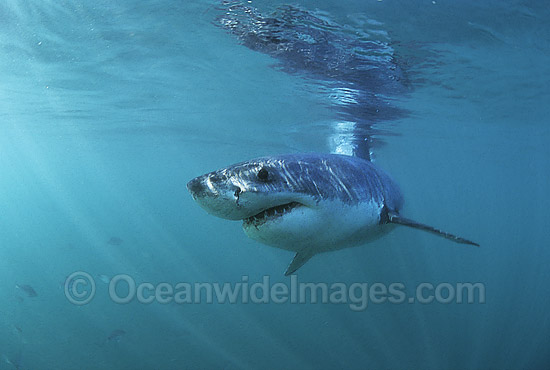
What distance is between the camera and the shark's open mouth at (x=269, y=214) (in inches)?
98.7

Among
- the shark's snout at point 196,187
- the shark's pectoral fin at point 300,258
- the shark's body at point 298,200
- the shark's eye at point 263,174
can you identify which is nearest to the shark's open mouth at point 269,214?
the shark's body at point 298,200

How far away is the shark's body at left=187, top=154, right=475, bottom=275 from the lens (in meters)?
2.28

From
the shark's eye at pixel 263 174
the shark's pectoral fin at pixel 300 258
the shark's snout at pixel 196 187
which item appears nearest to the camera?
the shark's snout at pixel 196 187

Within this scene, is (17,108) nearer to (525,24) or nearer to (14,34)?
(14,34)

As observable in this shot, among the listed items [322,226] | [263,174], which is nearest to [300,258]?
[322,226]

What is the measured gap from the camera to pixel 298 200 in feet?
8.54

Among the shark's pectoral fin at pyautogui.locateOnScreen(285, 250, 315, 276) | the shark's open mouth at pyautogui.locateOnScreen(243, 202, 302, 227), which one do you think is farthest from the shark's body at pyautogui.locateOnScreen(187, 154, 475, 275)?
the shark's pectoral fin at pyautogui.locateOnScreen(285, 250, 315, 276)

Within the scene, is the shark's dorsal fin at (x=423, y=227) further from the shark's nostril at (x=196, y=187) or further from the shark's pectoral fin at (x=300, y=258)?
the shark's nostril at (x=196, y=187)

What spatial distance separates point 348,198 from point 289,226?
28.1 inches

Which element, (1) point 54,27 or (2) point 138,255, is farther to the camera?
(2) point 138,255

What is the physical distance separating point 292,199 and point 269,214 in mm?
190

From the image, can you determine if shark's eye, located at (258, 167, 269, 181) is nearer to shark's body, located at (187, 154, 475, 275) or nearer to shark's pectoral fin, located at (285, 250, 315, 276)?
shark's body, located at (187, 154, 475, 275)

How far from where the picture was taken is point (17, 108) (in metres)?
→ 18.2

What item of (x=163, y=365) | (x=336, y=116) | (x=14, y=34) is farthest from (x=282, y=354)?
(x=14, y=34)
